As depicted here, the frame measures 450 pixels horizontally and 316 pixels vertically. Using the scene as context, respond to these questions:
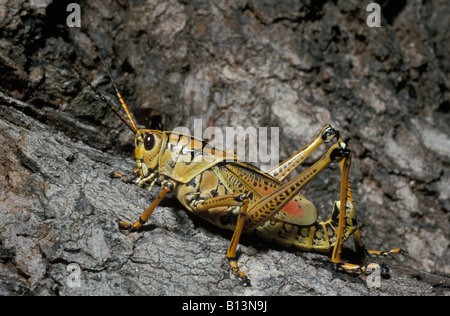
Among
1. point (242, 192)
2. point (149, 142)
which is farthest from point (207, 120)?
point (242, 192)

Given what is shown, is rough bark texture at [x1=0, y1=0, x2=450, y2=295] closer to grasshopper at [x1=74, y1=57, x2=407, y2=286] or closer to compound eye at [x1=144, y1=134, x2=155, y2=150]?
grasshopper at [x1=74, y1=57, x2=407, y2=286]

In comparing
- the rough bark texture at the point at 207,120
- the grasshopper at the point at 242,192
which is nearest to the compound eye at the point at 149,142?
the grasshopper at the point at 242,192

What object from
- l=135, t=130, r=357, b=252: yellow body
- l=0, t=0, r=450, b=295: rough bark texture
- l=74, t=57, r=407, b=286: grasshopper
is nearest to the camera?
l=0, t=0, r=450, b=295: rough bark texture

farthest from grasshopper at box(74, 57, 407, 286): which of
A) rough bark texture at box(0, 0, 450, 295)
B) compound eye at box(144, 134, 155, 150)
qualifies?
rough bark texture at box(0, 0, 450, 295)

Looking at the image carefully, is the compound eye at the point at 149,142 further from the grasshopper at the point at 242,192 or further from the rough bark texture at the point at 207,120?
the rough bark texture at the point at 207,120

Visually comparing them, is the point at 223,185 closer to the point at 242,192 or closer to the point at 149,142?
the point at 242,192
